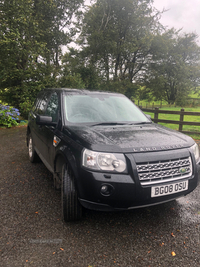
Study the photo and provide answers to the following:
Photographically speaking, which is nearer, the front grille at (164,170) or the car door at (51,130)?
the front grille at (164,170)

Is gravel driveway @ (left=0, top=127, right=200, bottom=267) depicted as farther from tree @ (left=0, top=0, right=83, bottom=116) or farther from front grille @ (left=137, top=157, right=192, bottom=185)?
tree @ (left=0, top=0, right=83, bottom=116)

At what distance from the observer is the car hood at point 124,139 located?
233 centimetres

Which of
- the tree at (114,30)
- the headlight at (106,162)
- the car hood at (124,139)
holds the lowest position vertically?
the headlight at (106,162)

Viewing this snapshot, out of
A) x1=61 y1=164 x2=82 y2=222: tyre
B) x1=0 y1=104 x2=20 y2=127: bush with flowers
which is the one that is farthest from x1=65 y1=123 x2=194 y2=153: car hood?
x1=0 y1=104 x2=20 y2=127: bush with flowers

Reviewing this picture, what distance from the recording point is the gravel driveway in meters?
2.13

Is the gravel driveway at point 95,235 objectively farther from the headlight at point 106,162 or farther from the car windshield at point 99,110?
the car windshield at point 99,110

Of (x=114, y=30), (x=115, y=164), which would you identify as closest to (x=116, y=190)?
(x=115, y=164)

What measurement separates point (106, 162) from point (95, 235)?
3.12ft

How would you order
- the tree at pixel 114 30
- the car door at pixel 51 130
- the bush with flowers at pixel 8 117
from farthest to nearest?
the tree at pixel 114 30 < the bush with flowers at pixel 8 117 < the car door at pixel 51 130

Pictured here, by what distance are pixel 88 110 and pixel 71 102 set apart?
12.6 inches

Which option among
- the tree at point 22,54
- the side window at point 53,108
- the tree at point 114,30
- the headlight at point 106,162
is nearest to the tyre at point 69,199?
the headlight at point 106,162

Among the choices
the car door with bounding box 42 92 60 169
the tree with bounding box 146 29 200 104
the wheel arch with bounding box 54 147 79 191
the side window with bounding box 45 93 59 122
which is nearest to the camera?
the wheel arch with bounding box 54 147 79 191

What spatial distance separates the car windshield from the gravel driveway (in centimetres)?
139

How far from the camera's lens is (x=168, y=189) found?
2371mm
